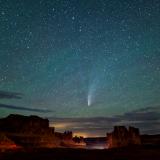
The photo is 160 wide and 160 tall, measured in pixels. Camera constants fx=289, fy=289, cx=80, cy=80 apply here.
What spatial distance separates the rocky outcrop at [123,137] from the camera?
118500 mm

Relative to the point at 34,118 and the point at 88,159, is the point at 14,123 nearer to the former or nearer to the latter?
the point at 34,118

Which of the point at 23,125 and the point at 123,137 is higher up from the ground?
the point at 23,125

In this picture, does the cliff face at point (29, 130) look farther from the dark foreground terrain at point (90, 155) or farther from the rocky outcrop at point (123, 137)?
the dark foreground terrain at point (90, 155)

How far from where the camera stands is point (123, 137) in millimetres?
120000

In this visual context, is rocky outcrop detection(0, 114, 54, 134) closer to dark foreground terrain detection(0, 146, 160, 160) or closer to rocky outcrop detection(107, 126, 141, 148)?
rocky outcrop detection(107, 126, 141, 148)

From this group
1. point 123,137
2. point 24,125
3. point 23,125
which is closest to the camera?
point 123,137

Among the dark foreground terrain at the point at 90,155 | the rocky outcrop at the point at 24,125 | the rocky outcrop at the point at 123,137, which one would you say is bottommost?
the dark foreground terrain at the point at 90,155

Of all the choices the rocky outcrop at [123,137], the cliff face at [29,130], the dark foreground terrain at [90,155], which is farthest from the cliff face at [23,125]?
the dark foreground terrain at [90,155]

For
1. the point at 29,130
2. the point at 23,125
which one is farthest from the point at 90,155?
the point at 23,125

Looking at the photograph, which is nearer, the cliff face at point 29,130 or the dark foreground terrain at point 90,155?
the dark foreground terrain at point 90,155

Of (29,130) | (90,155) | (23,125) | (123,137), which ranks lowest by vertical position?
(90,155)

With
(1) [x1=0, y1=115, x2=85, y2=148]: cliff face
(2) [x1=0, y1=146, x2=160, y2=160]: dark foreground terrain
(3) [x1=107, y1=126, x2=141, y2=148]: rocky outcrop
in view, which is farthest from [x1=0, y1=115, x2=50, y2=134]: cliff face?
(2) [x1=0, y1=146, x2=160, y2=160]: dark foreground terrain

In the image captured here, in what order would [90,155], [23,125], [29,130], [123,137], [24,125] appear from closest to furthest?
1. [90,155]
2. [123,137]
3. [29,130]
4. [23,125]
5. [24,125]

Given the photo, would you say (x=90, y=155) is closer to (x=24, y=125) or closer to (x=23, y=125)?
(x=23, y=125)
